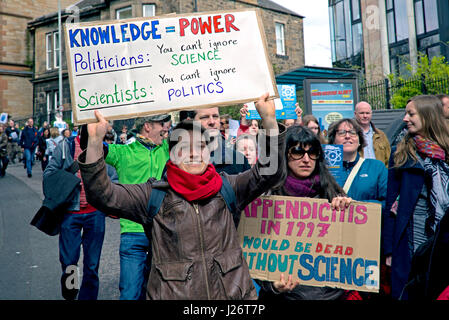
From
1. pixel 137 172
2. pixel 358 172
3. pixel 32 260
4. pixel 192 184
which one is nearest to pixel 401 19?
pixel 32 260

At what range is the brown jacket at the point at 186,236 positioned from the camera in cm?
254

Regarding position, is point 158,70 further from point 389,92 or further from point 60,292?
point 389,92

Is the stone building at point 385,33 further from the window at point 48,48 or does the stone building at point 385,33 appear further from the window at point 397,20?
the window at point 48,48

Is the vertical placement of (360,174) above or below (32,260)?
above

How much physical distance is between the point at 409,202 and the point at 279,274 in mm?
1311

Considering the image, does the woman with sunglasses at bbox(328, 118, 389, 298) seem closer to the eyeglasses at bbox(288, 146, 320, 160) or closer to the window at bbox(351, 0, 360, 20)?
the eyeglasses at bbox(288, 146, 320, 160)

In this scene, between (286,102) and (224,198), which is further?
(286,102)

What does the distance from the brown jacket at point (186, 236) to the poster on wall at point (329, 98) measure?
284 inches

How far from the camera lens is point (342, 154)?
156 inches

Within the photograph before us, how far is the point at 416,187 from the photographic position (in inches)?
148

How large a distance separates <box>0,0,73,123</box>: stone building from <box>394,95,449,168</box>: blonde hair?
37.0 meters

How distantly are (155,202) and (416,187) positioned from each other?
2217mm

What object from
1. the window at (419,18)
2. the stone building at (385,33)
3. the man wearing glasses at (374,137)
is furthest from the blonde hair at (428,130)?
the window at (419,18)

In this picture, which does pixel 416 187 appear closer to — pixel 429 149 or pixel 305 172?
pixel 429 149
